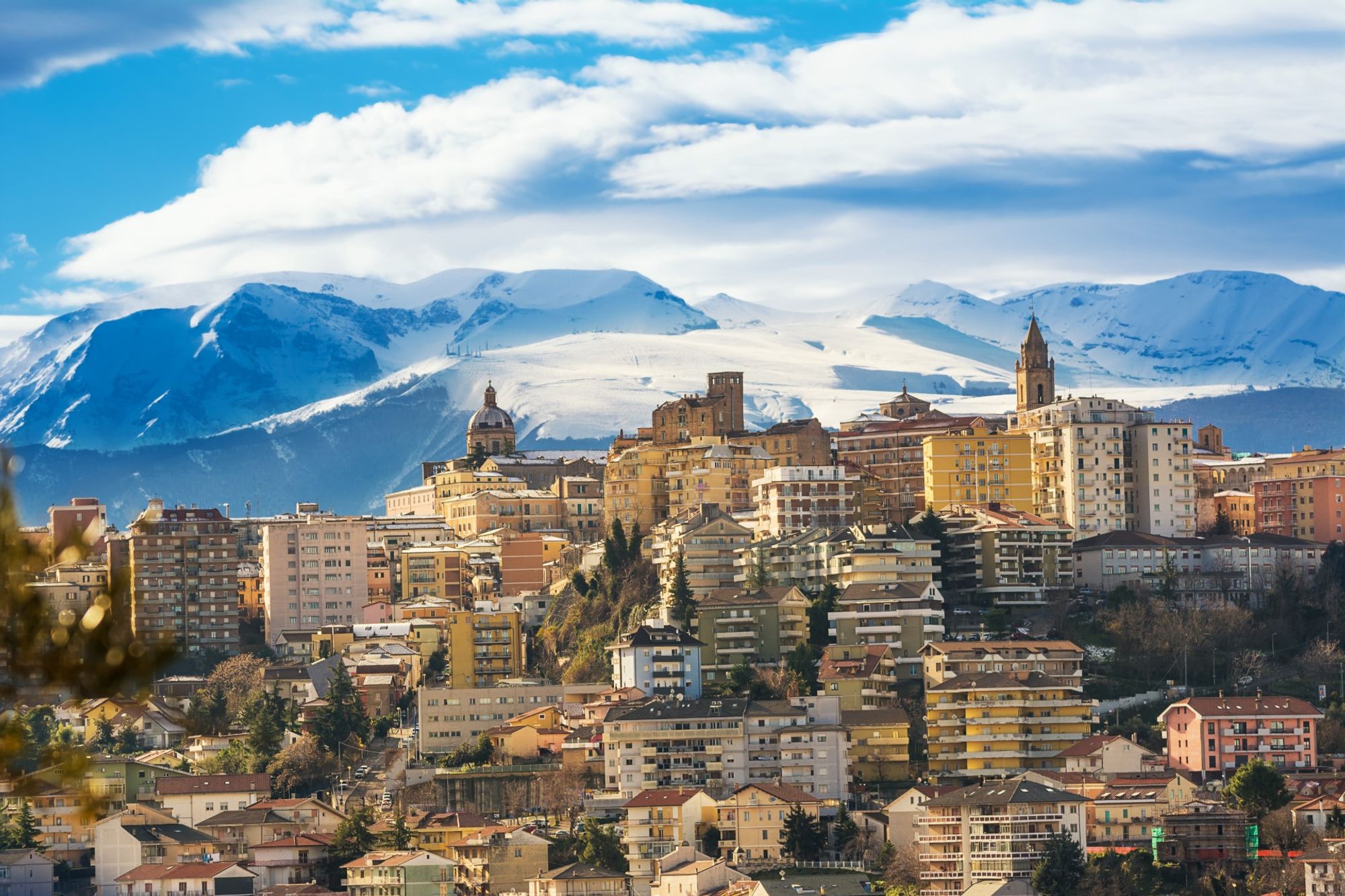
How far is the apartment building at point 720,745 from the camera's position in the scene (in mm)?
77125

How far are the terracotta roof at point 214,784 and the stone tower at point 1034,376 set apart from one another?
149 ft

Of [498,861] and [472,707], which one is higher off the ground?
[472,707]

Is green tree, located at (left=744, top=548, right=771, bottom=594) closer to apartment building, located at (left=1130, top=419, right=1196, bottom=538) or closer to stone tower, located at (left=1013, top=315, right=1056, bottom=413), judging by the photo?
apartment building, located at (left=1130, top=419, right=1196, bottom=538)

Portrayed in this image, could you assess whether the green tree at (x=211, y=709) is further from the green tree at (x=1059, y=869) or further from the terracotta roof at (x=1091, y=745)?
the green tree at (x=1059, y=869)

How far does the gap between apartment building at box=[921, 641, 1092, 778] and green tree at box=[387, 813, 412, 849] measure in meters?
15.6

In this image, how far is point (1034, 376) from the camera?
11700 cm

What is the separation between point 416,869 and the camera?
72188mm

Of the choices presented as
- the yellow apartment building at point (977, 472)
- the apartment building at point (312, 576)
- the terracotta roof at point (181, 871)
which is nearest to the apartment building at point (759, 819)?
the terracotta roof at point (181, 871)

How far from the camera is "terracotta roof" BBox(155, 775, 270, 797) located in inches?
3258

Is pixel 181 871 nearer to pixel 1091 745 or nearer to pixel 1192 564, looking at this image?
pixel 1091 745

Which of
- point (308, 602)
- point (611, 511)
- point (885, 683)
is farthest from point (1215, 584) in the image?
point (308, 602)

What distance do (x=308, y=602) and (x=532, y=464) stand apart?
89.2 ft

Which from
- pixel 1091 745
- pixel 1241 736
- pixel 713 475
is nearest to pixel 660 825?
pixel 1091 745

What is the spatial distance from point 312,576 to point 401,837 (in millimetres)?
38106
